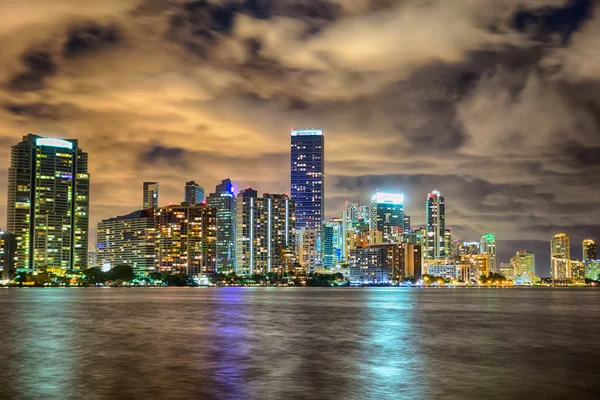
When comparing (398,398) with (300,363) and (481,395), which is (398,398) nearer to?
(481,395)

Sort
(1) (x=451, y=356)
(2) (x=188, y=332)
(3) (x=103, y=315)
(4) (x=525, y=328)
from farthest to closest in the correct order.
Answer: (3) (x=103, y=315) → (4) (x=525, y=328) → (2) (x=188, y=332) → (1) (x=451, y=356)

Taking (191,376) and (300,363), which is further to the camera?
(300,363)

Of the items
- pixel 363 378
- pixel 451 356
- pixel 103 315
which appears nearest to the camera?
pixel 363 378

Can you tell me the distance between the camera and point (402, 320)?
87.4 metres

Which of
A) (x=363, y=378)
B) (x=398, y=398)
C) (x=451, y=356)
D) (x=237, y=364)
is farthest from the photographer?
(x=451, y=356)

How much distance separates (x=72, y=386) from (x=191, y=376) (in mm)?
7088

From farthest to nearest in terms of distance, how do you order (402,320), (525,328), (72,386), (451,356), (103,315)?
(103,315) < (402,320) < (525,328) < (451,356) < (72,386)

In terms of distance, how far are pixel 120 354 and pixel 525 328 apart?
4727 cm

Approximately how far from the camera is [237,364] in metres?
44.8

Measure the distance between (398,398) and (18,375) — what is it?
23757 mm

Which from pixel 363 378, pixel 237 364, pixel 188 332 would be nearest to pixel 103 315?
pixel 188 332

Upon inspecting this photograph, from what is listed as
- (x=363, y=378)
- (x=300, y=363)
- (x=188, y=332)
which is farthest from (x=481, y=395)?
(x=188, y=332)

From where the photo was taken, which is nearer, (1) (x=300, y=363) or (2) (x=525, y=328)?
(1) (x=300, y=363)

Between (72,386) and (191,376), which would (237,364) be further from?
(72,386)
